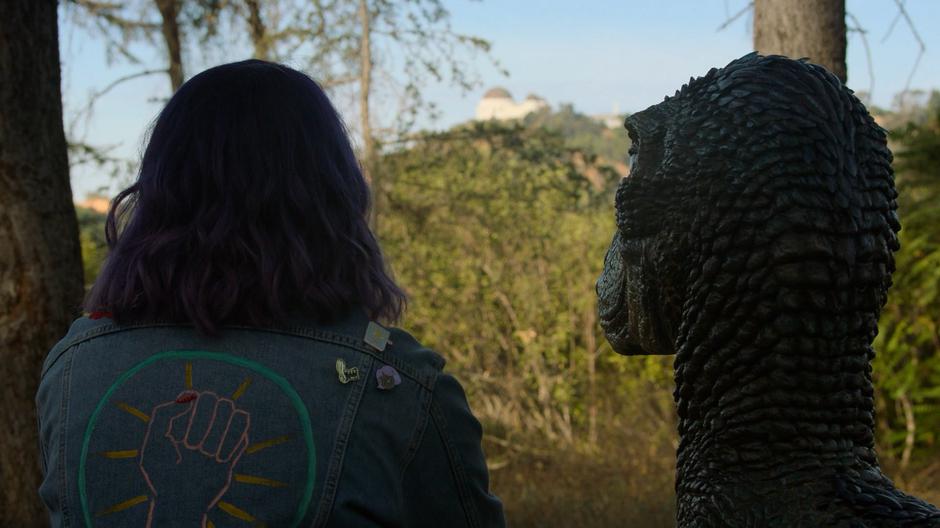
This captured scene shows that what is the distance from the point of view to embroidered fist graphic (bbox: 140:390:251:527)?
1606 mm

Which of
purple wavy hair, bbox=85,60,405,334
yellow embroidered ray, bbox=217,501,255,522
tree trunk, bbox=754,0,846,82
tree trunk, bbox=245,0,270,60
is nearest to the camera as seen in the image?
yellow embroidered ray, bbox=217,501,255,522

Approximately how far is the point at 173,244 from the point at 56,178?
11.0 ft

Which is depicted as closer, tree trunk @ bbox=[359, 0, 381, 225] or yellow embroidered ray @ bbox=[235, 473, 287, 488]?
yellow embroidered ray @ bbox=[235, 473, 287, 488]

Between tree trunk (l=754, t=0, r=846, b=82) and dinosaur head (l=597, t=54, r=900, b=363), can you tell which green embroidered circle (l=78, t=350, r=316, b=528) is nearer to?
dinosaur head (l=597, t=54, r=900, b=363)

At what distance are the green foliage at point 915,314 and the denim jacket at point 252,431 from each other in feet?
21.3

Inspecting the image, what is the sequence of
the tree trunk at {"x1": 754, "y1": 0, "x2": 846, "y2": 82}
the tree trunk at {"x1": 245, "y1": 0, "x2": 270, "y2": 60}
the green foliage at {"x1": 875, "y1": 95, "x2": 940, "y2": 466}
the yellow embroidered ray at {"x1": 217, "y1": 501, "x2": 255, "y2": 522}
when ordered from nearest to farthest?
the yellow embroidered ray at {"x1": 217, "y1": 501, "x2": 255, "y2": 522}
the tree trunk at {"x1": 754, "y1": 0, "x2": 846, "y2": 82}
the green foliage at {"x1": 875, "y1": 95, "x2": 940, "y2": 466}
the tree trunk at {"x1": 245, "y1": 0, "x2": 270, "y2": 60}

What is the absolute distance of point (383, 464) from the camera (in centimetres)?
169

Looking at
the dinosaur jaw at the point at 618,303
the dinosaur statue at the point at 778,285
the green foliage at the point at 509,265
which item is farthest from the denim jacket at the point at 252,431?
the green foliage at the point at 509,265

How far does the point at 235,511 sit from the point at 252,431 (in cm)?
14

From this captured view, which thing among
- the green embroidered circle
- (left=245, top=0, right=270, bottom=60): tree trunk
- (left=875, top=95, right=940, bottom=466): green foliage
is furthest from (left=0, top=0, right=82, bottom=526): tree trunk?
(left=875, top=95, right=940, bottom=466): green foliage

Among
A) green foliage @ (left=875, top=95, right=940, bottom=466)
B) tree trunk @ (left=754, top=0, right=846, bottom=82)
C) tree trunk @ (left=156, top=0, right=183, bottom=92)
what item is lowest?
green foliage @ (left=875, top=95, right=940, bottom=466)

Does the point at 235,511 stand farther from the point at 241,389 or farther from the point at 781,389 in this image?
the point at 781,389

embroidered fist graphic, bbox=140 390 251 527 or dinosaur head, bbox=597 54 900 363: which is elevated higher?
dinosaur head, bbox=597 54 900 363

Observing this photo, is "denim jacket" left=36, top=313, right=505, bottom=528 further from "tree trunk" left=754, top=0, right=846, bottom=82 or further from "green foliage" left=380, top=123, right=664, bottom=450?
"green foliage" left=380, top=123, right=664, bottom=450
